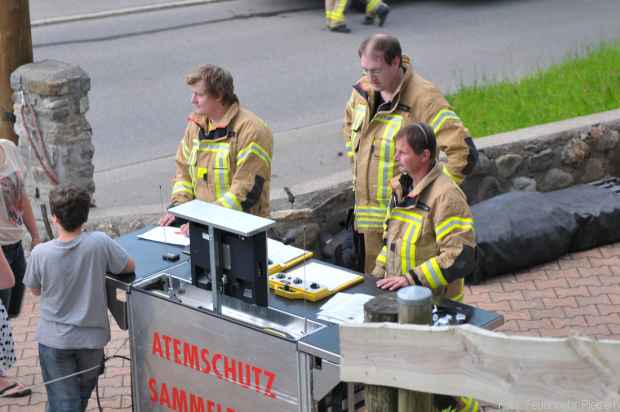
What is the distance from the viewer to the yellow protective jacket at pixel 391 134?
6.31 meters

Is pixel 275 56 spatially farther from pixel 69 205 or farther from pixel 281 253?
Answer: pixel 69 205

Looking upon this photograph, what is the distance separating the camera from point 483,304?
7711 mm

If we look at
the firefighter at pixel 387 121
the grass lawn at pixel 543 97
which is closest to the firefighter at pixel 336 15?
the grass lawn at pixel 543 97

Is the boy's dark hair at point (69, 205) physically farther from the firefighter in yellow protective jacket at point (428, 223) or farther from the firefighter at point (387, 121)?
the firefighter at point (387, 121)

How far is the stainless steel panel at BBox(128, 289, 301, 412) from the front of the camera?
5.21 metres

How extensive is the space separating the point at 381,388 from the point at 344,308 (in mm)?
1104

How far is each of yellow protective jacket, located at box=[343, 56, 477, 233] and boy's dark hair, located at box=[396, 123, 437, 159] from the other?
2.74 feet

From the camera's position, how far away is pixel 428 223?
18.3 ft

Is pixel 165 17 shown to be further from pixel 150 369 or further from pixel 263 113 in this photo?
pixel 150 369

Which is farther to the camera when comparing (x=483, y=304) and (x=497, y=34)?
(x=497, y=34)

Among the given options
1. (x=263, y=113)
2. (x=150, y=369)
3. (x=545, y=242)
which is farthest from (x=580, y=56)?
(x=150, y=369)

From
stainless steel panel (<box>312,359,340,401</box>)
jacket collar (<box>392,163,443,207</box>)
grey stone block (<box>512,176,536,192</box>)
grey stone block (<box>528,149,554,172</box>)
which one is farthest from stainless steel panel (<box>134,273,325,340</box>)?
grey stone block (<box>528,149,554,172</box>)

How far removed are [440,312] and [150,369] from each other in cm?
164

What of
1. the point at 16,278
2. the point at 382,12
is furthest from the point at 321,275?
the point at 382,12
